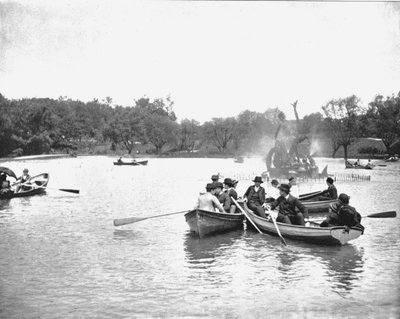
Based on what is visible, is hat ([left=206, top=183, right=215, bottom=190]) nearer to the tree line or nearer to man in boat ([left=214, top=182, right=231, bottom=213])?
man in boat ([left=214, top=182, right=231, bottom=213])

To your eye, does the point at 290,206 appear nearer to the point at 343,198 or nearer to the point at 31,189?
the point at 343,198

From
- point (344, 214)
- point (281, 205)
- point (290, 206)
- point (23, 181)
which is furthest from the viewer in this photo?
→ point (23, 181)

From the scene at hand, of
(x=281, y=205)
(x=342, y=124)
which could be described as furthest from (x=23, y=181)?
(x=342, y=124)

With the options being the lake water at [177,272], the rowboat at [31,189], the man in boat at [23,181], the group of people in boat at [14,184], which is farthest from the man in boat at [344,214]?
the man in boat at [23,181]

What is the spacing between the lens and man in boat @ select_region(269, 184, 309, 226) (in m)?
10.8

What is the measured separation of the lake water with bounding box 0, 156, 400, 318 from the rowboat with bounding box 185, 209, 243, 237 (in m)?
0.23

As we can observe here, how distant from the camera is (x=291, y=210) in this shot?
36.1 feet

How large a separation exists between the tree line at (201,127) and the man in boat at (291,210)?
4.69 metres

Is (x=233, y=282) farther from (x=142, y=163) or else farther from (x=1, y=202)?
(x=142, y=163)

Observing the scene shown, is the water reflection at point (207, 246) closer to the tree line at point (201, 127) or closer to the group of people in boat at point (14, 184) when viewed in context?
the tree line at point (201, 127)

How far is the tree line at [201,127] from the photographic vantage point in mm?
19656

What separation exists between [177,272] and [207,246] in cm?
226

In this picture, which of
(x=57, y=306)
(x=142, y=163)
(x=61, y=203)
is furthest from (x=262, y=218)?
(x=142, y=163)

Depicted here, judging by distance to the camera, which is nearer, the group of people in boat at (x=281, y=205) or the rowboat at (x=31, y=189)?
the group of people in boat at (x=281, y=205)
